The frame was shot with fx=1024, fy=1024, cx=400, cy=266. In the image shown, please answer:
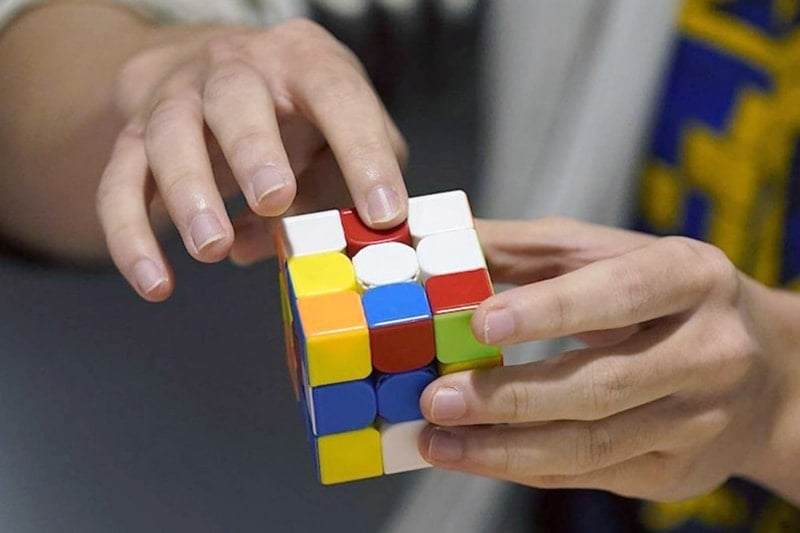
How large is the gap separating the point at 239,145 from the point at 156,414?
24 centimetres

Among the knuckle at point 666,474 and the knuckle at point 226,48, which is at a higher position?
the knuckle at point 226,48

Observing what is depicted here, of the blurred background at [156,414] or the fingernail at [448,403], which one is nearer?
the fingernail at [448,403]

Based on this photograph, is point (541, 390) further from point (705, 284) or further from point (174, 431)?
point (174, 431)

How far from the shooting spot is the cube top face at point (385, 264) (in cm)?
46

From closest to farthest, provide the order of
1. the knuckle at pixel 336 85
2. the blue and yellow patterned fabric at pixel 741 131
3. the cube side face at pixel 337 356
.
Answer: the cube side face at pixel 337 356 → the knuckle at pixel 336 85 → the blue and yellow patterned fabric at pixel 741 131

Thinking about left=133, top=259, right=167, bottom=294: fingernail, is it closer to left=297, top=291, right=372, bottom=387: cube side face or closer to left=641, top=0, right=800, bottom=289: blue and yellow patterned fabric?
left=297, top=291, right=372, bottom=387: cube side face

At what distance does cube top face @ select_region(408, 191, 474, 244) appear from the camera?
0.48 metres

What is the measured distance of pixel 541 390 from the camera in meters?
0.45

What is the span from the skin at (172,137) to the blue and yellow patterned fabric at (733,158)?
0.31 m

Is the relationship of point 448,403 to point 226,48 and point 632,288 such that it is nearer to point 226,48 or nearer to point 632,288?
point 632,288

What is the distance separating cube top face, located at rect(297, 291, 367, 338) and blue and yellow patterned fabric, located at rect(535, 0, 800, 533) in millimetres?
454

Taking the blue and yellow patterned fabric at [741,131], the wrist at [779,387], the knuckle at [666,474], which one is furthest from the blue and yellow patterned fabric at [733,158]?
the knuckle at [666,474]

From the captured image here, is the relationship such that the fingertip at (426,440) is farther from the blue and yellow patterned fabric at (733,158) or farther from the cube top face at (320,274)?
the blue and yellow patterned fabric at (733,158)

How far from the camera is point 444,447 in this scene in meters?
0.46
